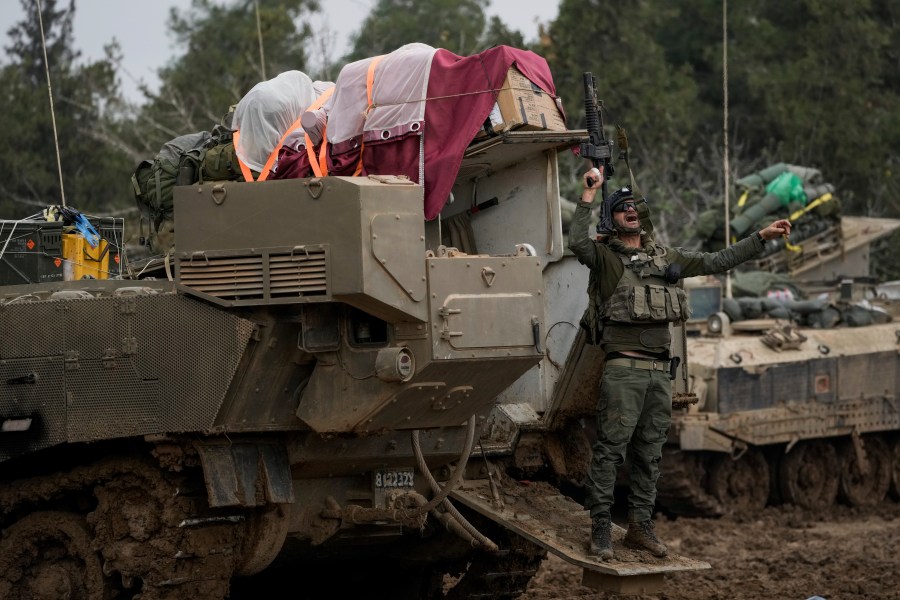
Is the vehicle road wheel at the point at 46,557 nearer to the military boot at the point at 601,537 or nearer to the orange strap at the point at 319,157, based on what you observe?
the orange strap at the point at 319,157

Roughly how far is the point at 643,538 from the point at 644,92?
70.3 feet

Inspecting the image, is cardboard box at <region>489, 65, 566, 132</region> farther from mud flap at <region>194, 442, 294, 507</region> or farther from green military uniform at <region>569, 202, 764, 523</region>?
mud flap at <region>194, 442, 294, 507</region>

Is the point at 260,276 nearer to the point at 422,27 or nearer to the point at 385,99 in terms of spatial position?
the point at 385,99

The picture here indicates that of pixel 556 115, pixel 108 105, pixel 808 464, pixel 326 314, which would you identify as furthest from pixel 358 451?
pixel 108 105

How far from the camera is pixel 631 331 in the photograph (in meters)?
8.55

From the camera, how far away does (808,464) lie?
1767 centimetres

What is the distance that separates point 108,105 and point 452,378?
18.8 metres

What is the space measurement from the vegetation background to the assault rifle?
10.8 metres

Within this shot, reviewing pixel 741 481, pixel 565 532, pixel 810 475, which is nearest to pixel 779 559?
pixel 565 532

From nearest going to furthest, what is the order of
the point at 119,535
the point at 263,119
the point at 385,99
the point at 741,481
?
the point at 119,535 < the point at 385,99 < the point at 263,119 < the point at 741,481

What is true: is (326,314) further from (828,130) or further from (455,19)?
(455,19)

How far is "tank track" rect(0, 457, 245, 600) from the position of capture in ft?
25.6

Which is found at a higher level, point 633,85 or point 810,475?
point 633,85

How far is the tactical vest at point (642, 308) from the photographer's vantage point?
845 centimetres
